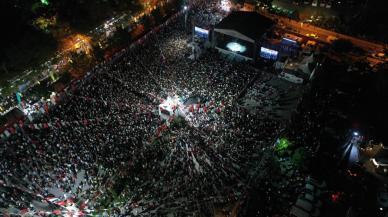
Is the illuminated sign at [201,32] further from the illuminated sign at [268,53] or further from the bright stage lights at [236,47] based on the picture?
the illuminated sign at [268,53]

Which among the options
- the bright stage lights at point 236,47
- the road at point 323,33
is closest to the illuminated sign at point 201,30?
the bright stage lights at point 236,47

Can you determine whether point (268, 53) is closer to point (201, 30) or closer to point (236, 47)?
point (236, 47)

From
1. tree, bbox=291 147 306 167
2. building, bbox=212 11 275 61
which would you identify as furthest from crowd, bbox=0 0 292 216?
building, bbox=212 11 275 61

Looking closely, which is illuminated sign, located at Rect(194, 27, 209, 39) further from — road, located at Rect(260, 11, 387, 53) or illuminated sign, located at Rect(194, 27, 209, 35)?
road, located at Rect(260, 11, 387, 53)

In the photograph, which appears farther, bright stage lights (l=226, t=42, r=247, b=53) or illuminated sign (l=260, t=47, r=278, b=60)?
bright stage lights (l=226, t=42, r=247, b=53)

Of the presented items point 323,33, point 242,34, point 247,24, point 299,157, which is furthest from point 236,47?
point 299,157

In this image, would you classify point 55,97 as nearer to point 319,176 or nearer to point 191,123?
point 191,123
